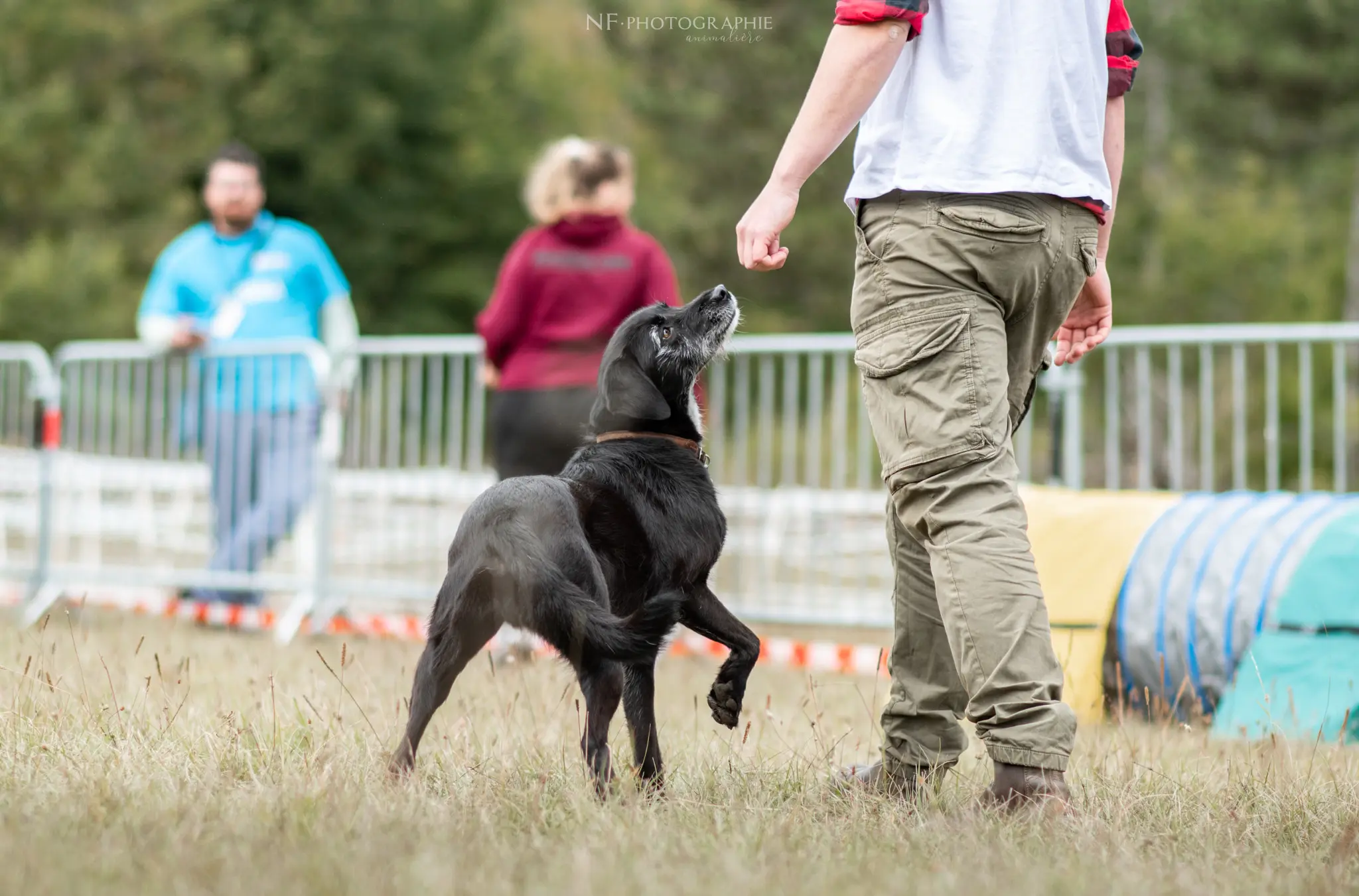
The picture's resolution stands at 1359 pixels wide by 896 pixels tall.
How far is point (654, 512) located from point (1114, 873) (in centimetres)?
135

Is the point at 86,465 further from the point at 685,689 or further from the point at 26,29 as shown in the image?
the point at 26,29

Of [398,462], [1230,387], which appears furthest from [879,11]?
[1230,387]

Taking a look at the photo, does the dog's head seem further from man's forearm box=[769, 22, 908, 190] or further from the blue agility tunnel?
the blue agility tunnel

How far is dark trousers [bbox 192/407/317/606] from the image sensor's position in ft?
24.6

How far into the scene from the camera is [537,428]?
6039 mm

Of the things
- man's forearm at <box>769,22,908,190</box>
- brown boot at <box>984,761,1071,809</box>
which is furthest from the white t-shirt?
brown boot at <box>984,761,1071,809</box>

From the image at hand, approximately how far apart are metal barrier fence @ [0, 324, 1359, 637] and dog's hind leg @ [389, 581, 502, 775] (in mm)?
3919

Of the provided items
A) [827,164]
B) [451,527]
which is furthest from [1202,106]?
[451,527]

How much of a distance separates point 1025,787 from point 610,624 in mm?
858

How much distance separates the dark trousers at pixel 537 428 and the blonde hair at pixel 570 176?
0.73 m

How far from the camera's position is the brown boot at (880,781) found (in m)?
3.04

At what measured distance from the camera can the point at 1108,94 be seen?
328 centimetres

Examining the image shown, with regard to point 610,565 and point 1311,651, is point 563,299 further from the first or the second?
point 1311,651

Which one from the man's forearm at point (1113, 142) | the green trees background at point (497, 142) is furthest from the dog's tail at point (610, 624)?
the green trees background at point (497, 142)
